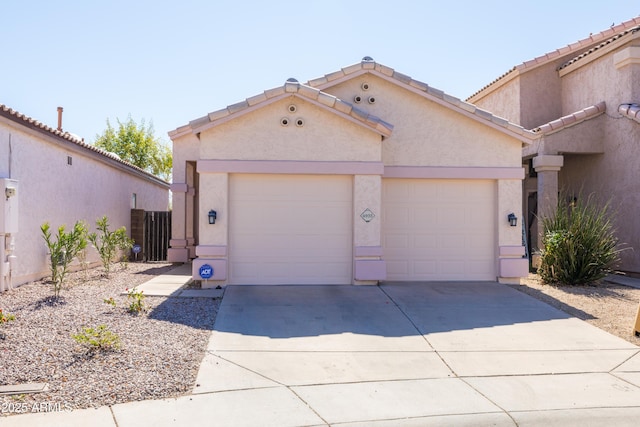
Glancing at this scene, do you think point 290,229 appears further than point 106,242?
No

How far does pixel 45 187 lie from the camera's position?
11.9 m

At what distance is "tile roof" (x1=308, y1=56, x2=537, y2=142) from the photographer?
11.4 meters

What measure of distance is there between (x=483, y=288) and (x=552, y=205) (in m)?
5.01

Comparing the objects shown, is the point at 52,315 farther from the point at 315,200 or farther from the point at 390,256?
the point at 390,256

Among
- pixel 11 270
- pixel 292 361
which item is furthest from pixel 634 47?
pixel 11 270

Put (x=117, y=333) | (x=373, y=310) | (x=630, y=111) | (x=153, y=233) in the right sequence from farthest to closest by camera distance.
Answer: (x=153, y=233), (x=630, y=111), (x=373, y=310), (x=117, y=333)

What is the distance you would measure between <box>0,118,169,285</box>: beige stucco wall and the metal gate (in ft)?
4.32

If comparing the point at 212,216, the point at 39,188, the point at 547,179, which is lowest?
the point at 212,216

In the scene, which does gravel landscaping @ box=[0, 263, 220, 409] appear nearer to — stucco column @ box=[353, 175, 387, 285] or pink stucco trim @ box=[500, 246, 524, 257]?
stucco column @ box=[353, 175, 387, 285]

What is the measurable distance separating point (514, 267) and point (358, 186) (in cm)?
390

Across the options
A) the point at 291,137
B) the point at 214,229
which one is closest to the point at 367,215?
the point at 291,137

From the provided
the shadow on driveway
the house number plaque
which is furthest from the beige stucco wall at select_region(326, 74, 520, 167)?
the shadow on driveway

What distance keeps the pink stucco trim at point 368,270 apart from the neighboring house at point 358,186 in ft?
0.08

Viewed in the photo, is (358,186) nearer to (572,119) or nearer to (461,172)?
(461,172)
